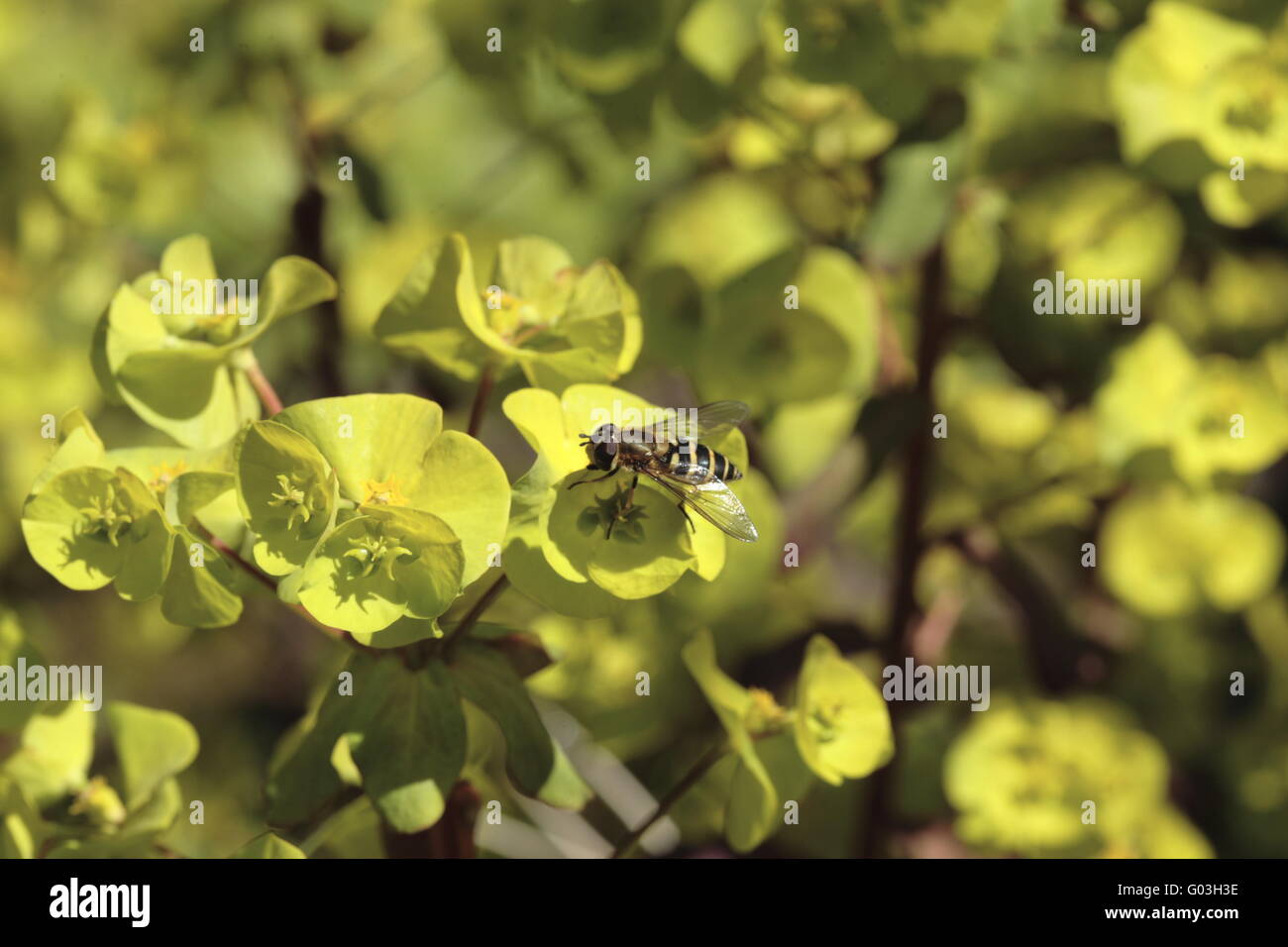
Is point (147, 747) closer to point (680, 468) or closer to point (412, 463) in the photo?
point (412, 463)

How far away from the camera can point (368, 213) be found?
1.59 m

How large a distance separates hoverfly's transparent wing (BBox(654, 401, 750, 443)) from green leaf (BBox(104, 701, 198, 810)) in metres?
0.48

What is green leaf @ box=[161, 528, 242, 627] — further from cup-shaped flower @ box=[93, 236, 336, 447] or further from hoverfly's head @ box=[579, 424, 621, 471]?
hoverfly's head @ box=[579, 424, 621, 471]

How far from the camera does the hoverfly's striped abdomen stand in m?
0.94

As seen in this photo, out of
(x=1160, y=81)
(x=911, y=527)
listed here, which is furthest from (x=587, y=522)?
(x=1160, y=81)

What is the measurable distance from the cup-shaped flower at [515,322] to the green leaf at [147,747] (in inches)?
15.2

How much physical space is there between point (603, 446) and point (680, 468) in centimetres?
7

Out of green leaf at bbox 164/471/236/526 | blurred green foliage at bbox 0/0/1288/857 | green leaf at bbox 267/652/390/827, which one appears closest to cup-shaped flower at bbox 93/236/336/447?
blurred green foliage at bbox 0/0/1288/857

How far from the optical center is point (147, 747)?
3.48 ft

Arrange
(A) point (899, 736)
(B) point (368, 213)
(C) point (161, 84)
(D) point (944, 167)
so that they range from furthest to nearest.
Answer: (C) point (161, 84), (B) point (368, 213), (A) point (899, 736), (D) point (944, 167)

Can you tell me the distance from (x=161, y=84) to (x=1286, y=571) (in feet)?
6.30

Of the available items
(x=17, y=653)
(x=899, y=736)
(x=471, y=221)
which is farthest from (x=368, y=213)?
(x=899, y=736)

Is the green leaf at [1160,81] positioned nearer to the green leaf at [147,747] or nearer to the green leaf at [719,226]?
the green leaf at [719,226]

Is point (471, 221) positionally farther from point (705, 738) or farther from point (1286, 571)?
point (1286, 571)
